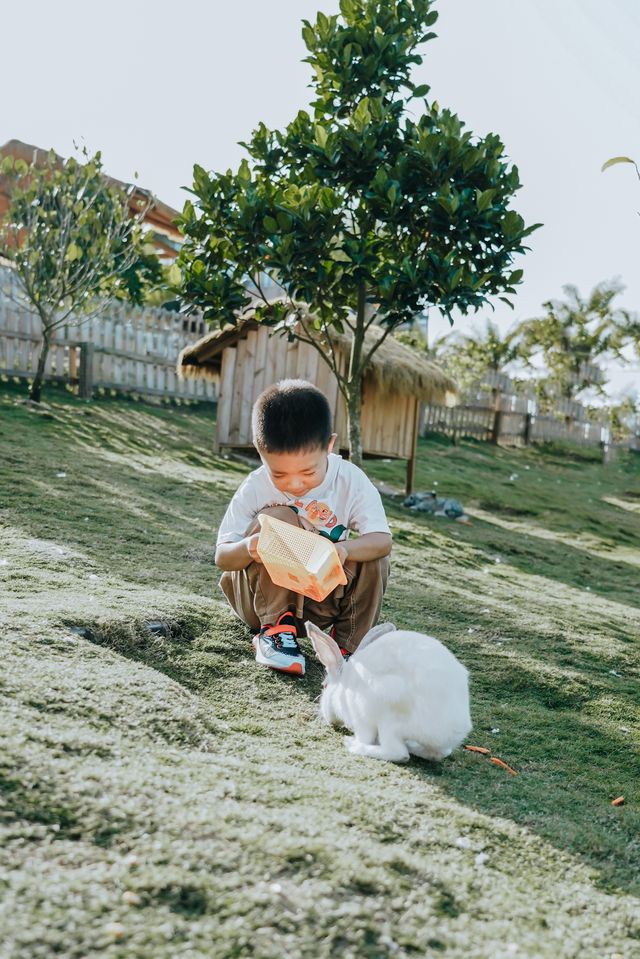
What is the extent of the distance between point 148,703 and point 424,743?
86cm

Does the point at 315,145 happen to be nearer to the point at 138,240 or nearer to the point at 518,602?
the point at 518,602

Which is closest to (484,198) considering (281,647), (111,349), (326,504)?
(326,504)

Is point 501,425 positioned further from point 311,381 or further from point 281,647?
point 281,647

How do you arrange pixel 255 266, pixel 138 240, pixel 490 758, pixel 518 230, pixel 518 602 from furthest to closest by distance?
pixel 138 240
pixel 255 266
pixel 518 230
pixel 518 602
pixel 490 758

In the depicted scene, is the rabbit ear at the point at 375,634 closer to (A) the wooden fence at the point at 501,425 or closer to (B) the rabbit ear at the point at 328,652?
(B) the rabbit ear at the point at 328,652

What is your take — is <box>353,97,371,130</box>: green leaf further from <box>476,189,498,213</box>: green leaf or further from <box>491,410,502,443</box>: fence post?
<box>491,410,502,443</box>: fence post

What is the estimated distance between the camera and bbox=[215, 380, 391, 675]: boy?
327 centimetres

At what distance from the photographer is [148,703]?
8.38ft

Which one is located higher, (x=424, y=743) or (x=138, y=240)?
(x=138, y=240)

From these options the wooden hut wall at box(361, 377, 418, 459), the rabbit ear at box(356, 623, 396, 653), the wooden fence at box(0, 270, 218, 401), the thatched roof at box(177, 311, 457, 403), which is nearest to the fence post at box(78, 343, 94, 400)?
the wooden fence at box(0, 270, 218, 401)

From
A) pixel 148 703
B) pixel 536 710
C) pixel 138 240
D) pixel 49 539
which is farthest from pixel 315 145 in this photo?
pixel 138 240

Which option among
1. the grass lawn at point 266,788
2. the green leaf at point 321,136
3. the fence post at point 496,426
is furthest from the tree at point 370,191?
the fence post at point 496,426

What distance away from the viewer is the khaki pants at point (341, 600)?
3.50 metres

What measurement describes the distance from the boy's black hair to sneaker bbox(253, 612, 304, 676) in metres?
0.77
